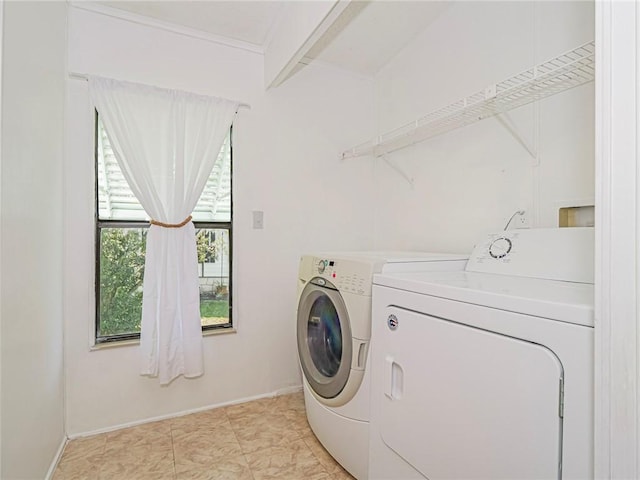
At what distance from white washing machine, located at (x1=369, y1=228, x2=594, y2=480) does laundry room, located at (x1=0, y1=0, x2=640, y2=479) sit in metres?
0.40

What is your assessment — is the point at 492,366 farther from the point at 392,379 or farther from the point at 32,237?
the point at 32,237

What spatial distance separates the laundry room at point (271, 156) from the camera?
Answer: 1386 millimetres

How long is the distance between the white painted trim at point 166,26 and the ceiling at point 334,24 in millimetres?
14

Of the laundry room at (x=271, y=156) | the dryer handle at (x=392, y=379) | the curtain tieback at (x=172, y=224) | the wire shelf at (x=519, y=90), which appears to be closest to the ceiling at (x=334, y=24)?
the laundry room at (x=271, y=156)

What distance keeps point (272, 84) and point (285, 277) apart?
131 centimetres

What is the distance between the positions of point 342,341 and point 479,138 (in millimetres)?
1315

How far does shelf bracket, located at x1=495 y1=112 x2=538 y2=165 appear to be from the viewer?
1623 millimetres

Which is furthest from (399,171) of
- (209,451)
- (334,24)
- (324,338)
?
(209,451)

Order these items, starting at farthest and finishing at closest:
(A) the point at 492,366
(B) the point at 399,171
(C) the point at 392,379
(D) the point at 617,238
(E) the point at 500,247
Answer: (B) the point at 399,171, (E) the point at 500,247, (C) the point at 392,379, (A) the point at 492,366, (D) the point at 617,238

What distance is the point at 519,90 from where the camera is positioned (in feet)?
4.57

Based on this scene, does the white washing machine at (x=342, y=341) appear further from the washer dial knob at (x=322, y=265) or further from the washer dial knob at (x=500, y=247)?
the washer dial knob at (x=500, y=247)

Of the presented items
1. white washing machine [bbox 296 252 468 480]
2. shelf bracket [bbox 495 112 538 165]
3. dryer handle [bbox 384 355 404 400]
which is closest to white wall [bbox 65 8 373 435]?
white washing machine [bbox 296 252 468 480]

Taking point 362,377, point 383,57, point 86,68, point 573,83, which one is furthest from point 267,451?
point 383,57

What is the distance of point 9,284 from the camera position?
1165 mm
